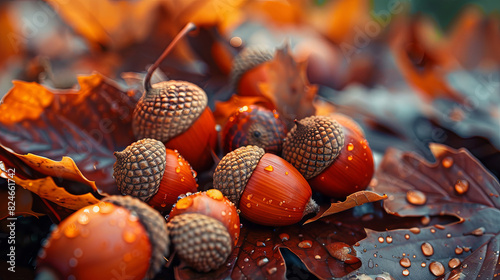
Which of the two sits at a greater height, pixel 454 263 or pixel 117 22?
pixel 117 22

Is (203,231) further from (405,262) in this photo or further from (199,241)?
(405,262)

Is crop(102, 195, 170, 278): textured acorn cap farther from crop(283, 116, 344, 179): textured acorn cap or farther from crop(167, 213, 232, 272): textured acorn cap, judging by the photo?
crop(283, 116, 344, 179): textured acorn cap

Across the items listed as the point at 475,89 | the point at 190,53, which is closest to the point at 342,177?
the point at 190,53

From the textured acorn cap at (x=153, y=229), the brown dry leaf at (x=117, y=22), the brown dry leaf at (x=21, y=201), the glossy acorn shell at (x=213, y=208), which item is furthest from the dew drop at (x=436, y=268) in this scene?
the brown dry leaf at (x=117, y=22)

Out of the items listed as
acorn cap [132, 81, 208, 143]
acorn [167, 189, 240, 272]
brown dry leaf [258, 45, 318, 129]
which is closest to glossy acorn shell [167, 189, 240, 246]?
acorn [167, 189, 240, 272]

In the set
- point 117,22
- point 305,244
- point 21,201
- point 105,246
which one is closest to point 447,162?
point 305,244
